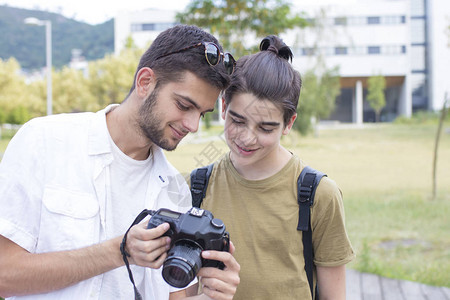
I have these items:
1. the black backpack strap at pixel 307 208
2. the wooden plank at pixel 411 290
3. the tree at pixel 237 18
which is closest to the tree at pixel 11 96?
the tree at pixel 237 18

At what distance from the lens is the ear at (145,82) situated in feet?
5.18

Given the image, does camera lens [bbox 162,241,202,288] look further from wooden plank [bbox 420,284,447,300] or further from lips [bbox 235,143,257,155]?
wooden plank [bbox 420,284,447,300]

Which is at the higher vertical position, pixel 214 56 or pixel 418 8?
pixel 418 8

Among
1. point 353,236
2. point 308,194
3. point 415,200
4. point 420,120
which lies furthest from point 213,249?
point 420,120

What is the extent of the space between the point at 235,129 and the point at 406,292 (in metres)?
3.00

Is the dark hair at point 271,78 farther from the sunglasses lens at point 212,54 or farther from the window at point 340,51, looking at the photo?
the window at point 340,51

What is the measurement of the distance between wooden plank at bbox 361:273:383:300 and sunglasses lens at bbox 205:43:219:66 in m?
2.92

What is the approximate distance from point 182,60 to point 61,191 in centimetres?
61

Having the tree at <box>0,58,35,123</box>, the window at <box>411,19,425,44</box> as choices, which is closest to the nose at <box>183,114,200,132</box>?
the tree at <box>0,58,35,123</box>

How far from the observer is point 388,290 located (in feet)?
12.6

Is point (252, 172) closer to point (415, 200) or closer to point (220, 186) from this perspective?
point (220, 186)

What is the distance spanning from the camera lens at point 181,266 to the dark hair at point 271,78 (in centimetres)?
61

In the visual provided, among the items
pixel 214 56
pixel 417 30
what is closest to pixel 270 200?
pixel 214 56

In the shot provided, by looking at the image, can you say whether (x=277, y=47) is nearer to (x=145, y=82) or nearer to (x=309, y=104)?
(x=145, y=82)
